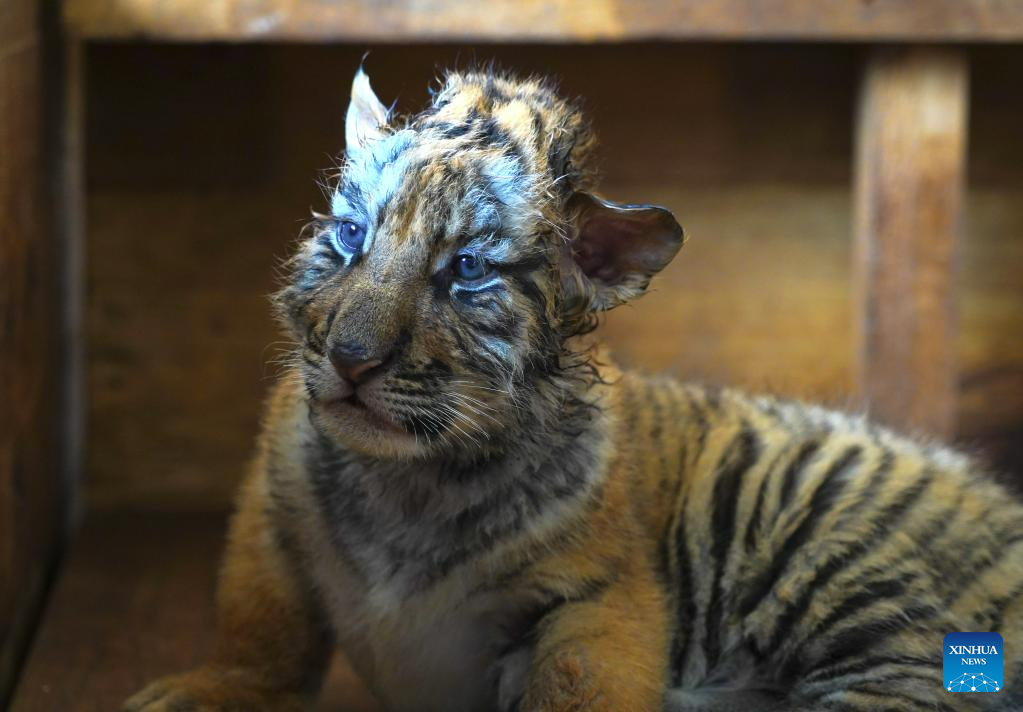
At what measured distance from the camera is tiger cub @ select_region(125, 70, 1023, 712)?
251 centimetres

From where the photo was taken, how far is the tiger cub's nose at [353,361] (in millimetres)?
2361

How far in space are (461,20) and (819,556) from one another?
5.79 feet

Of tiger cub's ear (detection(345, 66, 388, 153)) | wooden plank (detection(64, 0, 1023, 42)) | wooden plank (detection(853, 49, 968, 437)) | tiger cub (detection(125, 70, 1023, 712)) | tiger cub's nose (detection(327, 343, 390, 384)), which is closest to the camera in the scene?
tiger cub's nose (detection(327, 343, 390, 384))

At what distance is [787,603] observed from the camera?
2932 millimetres

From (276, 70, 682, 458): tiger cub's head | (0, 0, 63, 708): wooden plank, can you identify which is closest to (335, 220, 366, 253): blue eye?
(276, 70, 682, 458): tiger cub's head

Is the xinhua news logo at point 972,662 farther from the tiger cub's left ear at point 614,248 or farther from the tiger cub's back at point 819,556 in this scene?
the tiger cub's left ear at point 614,248

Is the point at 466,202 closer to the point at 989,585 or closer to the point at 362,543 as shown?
the point at 362,543

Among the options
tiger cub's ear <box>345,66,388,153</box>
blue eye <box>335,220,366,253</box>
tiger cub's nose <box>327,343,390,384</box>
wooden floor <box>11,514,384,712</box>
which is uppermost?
tiger cub's ear <box>345,66,388,153</box>

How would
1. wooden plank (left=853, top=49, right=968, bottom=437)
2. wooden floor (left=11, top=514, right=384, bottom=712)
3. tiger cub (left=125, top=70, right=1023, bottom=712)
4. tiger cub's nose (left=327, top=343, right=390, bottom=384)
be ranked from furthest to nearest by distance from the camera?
wooden plank (left=853, top=49, right=968, bottom=437) → wooden floor (left=11, top=514, right=384, bottom=712) → tiger cub (left=125, top=70, right=1023, bottom=712) → tiger cub's nose (left=327, top=343, right=390, bottom=384)

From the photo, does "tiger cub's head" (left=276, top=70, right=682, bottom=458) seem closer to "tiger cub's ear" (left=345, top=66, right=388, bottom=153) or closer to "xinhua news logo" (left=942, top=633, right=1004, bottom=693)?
"tiger cub's ear" (left=345, top=66, right=388, bottom=153)

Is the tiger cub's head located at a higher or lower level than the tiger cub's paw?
higher

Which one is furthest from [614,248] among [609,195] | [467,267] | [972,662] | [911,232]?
[609,195]

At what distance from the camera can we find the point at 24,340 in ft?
11.8

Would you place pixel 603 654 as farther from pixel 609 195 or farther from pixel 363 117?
pixel 609 195
